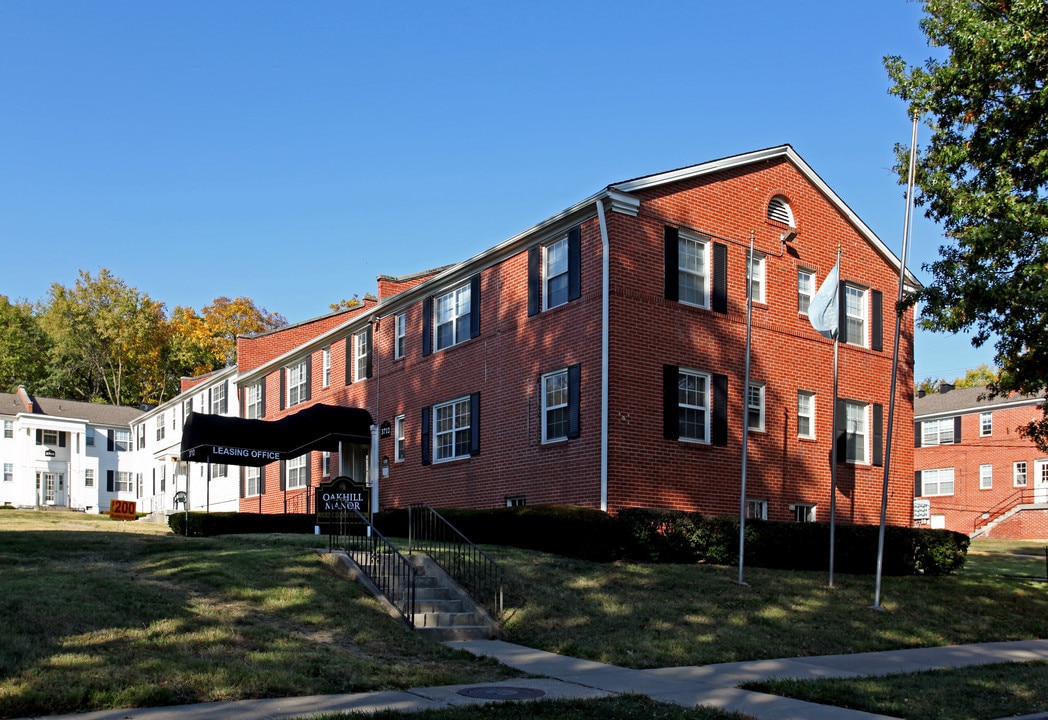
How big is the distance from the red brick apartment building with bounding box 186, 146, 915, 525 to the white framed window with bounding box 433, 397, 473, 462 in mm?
55

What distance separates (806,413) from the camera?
2355 centimetres

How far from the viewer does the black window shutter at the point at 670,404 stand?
67.7 ft

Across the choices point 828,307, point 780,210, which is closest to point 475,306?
point 780,210

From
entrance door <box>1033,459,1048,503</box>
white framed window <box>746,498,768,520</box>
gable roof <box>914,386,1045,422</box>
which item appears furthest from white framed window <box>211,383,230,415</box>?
entrance door <box>1033,459,1048,503</box>

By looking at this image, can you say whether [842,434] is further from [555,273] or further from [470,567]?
[470,567]

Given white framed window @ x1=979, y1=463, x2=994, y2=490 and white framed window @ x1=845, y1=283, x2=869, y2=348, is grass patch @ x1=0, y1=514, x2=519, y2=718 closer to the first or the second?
white framed window @ x1=845, y1=283, x2=869, y2=348

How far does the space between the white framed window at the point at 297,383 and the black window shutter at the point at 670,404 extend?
56.8 ft

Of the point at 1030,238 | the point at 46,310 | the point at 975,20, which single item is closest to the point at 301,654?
the point at 1030,238

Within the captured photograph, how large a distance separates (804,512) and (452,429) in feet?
28.6

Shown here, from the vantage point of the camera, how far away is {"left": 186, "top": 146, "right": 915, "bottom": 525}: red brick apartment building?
20344mm

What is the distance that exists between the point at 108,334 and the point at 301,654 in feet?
203

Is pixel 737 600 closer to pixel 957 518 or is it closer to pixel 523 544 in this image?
pixel 523 544

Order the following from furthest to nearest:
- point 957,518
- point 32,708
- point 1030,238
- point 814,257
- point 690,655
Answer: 1. point 957,518
2. point 814,257
3. point 1030,238
4. point 690,655
5. point 32,708

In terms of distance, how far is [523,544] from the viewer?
18.7 metres
